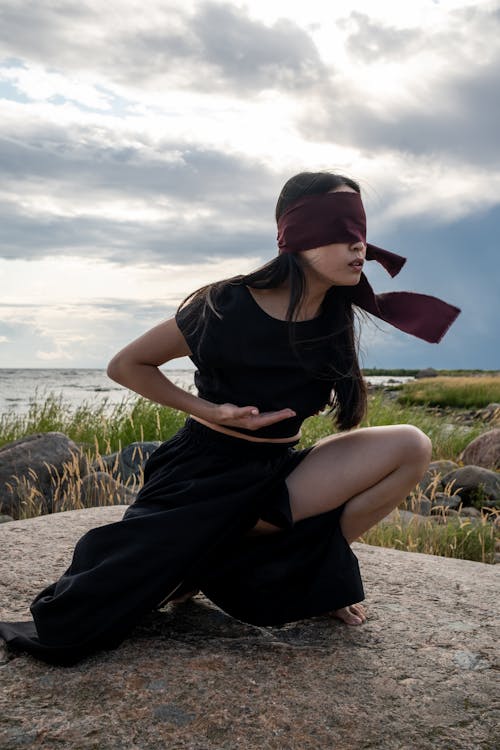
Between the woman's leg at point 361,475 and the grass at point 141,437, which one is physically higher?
the woman's leg at point 361,475

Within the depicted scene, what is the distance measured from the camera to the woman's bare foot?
2.89m

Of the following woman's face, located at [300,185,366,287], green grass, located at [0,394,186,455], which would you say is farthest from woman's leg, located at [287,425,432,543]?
green grass, located at [0,394,186,455]

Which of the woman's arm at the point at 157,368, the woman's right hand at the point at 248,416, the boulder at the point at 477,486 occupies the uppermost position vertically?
the woman's arm at the point at 157,368

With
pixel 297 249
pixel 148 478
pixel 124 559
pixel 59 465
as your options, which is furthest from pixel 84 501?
pixel 297 249

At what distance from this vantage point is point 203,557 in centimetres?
274

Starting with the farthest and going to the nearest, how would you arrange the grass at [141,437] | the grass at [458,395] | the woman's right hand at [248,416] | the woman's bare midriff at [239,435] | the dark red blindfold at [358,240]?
1. the grass at [458,395]
2. the grass at [141,437]
3. the woman's bare midriff at [239,435]
4. the dark red blindfold at [358,240]
5. the woman's right hand at [248,416]

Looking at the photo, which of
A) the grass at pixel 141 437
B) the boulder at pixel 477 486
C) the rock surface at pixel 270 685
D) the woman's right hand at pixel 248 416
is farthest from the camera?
the boulder at pixel 477 486

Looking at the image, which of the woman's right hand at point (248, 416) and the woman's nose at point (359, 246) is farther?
the woman's nose at point (359, 246)

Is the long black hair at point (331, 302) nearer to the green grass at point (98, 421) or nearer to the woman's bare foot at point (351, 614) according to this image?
the woman's bare foot at point (351, 614)

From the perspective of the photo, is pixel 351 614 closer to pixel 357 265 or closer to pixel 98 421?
pixel 357 265

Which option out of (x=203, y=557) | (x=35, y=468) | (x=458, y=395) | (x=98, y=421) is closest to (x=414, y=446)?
(x=203, y=557)

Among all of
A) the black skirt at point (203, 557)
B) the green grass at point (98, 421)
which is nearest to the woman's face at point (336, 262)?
the black skirt at point (203, 557)

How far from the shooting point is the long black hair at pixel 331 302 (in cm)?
276

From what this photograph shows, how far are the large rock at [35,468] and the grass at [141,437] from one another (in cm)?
3
